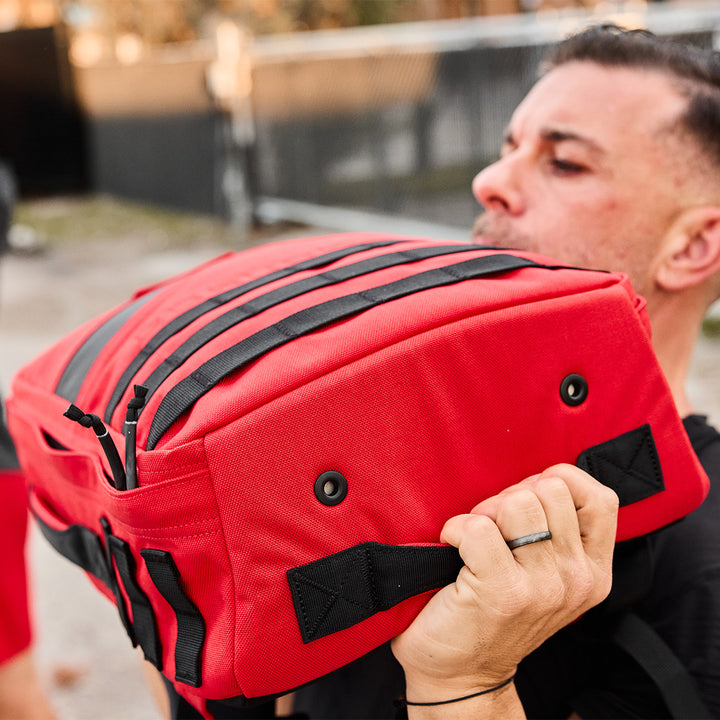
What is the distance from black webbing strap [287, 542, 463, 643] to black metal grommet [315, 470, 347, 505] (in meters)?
0.06

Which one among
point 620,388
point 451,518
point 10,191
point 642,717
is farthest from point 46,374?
point 10,191

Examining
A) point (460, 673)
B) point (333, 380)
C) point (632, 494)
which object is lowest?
point (460, 673)

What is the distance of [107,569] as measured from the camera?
3.90ft

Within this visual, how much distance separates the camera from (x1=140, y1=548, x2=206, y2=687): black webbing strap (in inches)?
41.1

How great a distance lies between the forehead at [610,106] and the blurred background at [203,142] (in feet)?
8.00

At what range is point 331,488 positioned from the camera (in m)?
1.05

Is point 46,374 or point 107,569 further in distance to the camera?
point 46,374

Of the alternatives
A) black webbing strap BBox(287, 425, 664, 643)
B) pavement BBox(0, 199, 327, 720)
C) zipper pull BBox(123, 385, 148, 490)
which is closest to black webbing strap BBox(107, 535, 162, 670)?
zipper pull BBox(123, 385, 148, 490)

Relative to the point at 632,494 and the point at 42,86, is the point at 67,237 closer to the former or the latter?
the point at 42,86

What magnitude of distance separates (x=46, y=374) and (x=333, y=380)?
0.62 m

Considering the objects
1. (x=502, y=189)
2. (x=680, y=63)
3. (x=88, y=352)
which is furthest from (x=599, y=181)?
(x=88, y=352)

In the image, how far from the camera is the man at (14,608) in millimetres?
2229

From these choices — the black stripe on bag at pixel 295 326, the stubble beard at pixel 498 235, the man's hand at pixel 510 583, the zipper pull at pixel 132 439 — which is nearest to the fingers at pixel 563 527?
the man's hand at pixel 510 583

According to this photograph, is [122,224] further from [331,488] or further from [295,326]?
[331,488]
